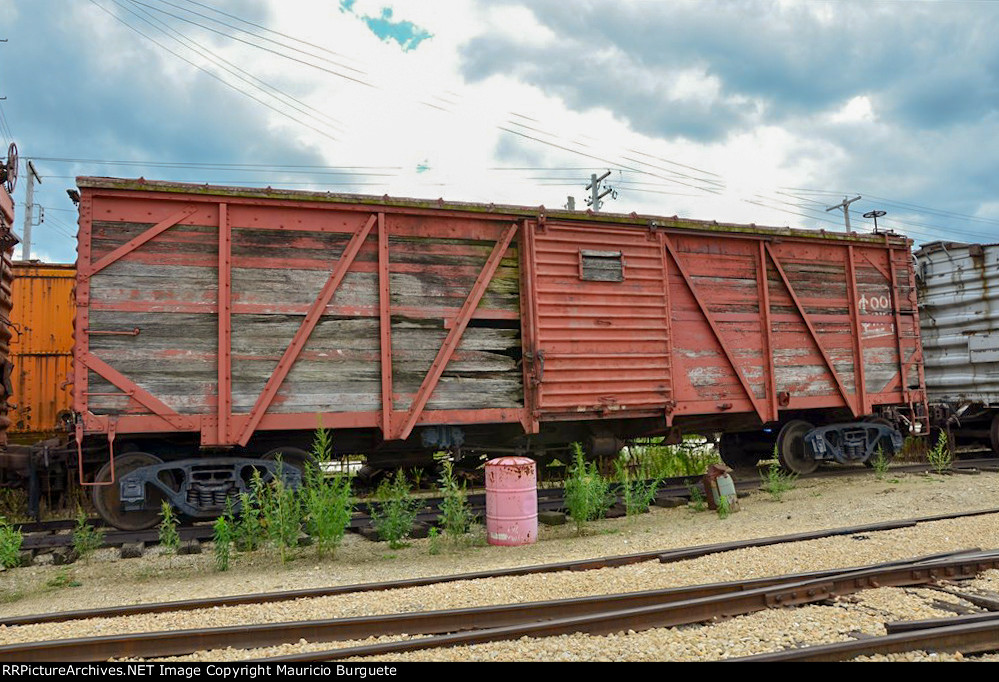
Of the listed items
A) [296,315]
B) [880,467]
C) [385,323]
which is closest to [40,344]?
[296,315]

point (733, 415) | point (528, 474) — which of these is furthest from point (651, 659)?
point (733, 415)

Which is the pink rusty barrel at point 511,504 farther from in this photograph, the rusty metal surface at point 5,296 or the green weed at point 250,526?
the rusty metal surface at point 5,296

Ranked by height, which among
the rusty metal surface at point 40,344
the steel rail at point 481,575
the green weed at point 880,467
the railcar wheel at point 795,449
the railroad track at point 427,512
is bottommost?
the steel rail at point 481,575

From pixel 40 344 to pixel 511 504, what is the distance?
26.9ft

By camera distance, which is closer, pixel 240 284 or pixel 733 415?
pixel 240 284

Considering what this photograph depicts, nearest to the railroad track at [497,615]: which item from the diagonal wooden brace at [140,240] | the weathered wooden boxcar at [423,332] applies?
the weathered wooden boxcar at [423,332]

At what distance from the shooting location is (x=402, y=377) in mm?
8070

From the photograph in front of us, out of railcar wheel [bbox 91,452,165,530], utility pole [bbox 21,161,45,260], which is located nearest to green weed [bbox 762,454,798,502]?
railcar wheel [bbox 91,452,165,530]

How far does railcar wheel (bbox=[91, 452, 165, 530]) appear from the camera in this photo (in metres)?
7.29

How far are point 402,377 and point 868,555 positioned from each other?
16.1 feet

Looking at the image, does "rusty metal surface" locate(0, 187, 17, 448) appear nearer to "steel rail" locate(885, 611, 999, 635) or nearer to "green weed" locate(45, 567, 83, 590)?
"green weed" locate(45, 567, 83, 590)

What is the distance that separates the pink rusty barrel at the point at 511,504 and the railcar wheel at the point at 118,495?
349cm

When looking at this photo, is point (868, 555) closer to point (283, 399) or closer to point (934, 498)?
point (934, 498)

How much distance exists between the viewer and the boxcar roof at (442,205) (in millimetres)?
7348
